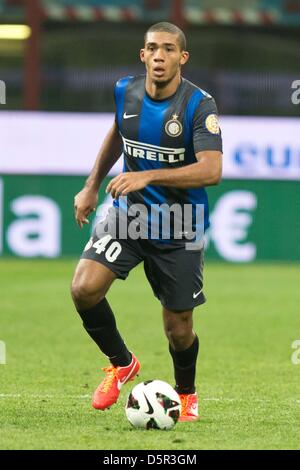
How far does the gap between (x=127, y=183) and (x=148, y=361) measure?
352cm

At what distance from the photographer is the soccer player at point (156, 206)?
7.04 meters

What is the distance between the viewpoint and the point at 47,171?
17.5 m

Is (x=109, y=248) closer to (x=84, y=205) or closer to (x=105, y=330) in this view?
(x=84, y=205)

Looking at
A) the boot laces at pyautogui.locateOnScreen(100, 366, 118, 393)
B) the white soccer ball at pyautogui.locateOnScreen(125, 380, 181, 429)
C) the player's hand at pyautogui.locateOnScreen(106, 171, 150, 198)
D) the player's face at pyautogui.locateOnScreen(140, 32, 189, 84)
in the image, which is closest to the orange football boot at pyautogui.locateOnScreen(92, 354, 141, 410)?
the boot laces at pyautogui.locateOnScreen(100, 366, 118, 393)

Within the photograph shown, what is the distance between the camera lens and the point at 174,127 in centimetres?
709

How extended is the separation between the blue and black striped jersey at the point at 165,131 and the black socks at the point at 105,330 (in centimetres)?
66

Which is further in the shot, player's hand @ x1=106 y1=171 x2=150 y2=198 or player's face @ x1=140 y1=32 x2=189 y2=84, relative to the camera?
player's face @ x1=140 y1=32 x2=189 y2=84

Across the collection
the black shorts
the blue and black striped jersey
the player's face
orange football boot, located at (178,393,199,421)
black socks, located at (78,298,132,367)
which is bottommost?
orange football boot, located at (178,393,199,421)

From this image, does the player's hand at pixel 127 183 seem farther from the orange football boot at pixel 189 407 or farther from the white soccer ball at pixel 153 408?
the orange football boot at pixel 189 407

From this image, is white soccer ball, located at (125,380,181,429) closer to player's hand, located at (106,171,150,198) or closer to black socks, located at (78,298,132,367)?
black socks, located at (78,298,132,367)

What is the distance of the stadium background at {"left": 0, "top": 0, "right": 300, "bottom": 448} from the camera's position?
55.1ft

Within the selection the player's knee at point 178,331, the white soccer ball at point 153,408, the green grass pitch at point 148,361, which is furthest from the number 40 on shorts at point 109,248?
the green grass pitch at point 148,361

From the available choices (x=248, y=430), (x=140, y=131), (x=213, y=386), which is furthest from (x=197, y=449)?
(x=213, y=386)

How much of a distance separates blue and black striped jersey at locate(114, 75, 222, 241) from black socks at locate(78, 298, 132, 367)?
663mm
